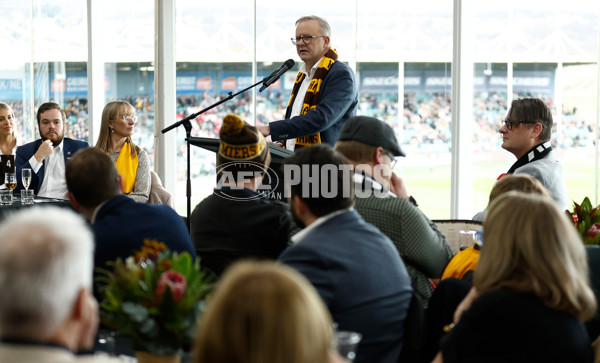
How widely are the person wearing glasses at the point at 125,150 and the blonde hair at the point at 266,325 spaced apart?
13.1 ft

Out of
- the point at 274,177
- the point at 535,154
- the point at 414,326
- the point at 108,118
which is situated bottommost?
the point at 414,326

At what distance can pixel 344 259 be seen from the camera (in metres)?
2.11

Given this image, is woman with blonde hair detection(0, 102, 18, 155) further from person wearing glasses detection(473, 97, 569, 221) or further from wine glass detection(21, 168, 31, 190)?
person wearing glasses detection(473, 97, 569, 221)

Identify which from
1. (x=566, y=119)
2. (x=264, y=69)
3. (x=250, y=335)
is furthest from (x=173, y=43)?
(x=250, y=335)

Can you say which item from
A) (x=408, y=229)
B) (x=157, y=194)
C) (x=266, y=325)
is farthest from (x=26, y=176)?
(x=266, y=325)

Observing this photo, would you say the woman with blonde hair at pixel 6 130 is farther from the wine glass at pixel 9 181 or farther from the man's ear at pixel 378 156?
the man's ear at pixel 378 156

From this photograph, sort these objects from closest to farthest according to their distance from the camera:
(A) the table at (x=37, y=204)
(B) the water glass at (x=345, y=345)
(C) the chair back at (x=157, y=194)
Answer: (B) the water glass at (x=345, y=345) < (A) the table at (x=37, y=204) < (C) the chair back at (x=157, y=194)

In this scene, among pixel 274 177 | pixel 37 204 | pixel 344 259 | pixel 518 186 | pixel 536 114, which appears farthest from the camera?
pixel 37 204

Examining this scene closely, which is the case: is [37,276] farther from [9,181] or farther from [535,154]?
[9,181]

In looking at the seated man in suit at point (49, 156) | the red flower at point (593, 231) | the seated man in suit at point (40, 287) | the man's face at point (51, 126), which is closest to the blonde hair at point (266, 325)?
the seated man in suit at point (40, 287)

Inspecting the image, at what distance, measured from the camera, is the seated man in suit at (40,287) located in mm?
1216

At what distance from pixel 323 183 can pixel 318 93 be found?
8.19 ft

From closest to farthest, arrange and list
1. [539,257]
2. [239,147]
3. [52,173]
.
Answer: [539,257] < [239,147] < [52,173]

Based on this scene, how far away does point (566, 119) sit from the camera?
5633mm
